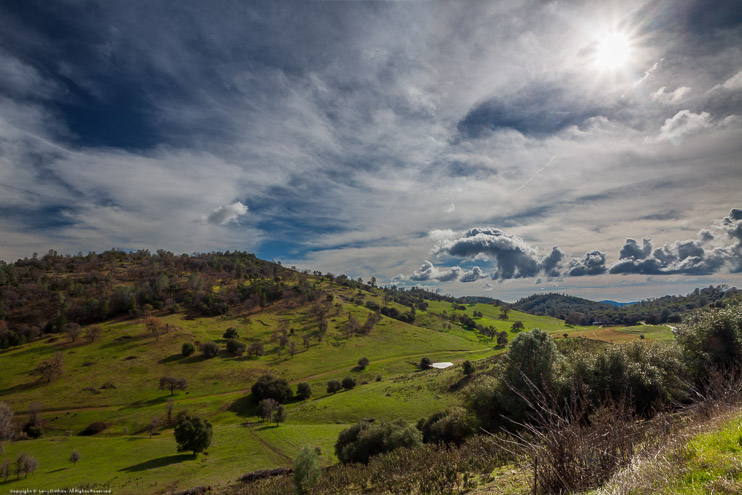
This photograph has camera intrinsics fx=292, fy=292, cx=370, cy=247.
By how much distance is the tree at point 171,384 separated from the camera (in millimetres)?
86312

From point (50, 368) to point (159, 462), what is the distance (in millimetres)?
75579

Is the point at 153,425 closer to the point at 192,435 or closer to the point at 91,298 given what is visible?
the point at 192,435

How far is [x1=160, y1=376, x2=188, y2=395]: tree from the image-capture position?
283 ft

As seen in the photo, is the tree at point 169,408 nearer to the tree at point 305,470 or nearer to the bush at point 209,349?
the bush at point 209,349

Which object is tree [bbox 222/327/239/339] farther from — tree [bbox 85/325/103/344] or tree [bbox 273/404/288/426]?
tree [bbox 273/404/288/426]

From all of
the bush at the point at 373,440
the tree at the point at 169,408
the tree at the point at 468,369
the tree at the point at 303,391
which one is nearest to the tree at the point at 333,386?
the tree at the point at 303,391

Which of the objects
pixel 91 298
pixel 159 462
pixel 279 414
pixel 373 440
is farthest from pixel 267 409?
pixel 91 298

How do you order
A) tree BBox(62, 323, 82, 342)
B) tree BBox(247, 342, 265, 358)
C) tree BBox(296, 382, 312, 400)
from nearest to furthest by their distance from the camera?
tree BBox(296, 382, 312, 400) < tree BBox(62, 323, 82, 342) < tree BBox(247, 342, 265, 358)

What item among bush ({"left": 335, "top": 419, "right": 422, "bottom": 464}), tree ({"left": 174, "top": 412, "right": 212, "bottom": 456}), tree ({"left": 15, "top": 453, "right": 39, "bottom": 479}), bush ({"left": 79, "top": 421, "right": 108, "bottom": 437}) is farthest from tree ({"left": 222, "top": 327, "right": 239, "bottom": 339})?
bush ({"left": 335, "top": 419, "right": 422, "bottom": 464})

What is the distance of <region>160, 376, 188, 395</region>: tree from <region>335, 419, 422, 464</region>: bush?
234 ft

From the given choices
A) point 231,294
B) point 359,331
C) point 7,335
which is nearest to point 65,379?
point 7,335

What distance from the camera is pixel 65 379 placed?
88750 mm

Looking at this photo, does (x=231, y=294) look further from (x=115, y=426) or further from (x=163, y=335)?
(x=115, y=426)

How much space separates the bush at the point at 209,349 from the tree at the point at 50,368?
38.5 metres
